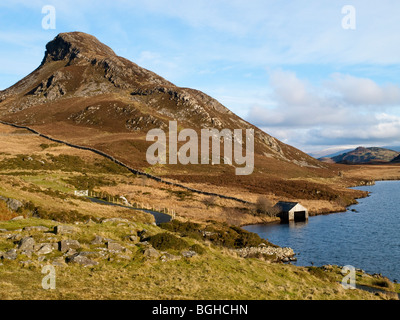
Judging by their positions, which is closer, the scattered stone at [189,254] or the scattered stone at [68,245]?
the scattered stone at [68,245]

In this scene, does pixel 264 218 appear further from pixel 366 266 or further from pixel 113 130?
pixel 113 130

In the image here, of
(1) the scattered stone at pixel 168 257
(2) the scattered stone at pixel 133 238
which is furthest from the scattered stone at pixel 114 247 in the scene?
(1) the scattered stone at pixel 168 257

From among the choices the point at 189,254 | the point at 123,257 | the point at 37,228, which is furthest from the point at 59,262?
the point at 189,254

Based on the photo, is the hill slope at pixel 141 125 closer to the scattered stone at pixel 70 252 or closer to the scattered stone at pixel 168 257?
the scattered stone at pixel 168 257

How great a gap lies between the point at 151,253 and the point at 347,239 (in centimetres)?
3577

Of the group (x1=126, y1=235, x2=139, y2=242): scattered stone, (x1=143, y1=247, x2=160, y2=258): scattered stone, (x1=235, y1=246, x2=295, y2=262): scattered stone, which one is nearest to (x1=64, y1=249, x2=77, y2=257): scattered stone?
(x1=143, y1=247, x2=160, y2=258): scattered stone

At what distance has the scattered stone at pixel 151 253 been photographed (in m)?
19.9

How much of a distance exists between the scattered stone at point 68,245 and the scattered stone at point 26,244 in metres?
1.61

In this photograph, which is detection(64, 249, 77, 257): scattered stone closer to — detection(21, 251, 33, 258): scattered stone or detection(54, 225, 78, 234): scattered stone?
detection(21, 251, 33, 258): scattered stone

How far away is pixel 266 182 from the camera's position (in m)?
100

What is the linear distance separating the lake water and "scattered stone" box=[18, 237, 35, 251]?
27362 millimetres

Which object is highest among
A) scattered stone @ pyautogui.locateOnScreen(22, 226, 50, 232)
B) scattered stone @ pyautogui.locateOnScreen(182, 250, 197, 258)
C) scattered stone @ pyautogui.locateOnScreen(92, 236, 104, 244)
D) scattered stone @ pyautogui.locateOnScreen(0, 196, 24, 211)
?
scattered stone @ pyautogui.locateOnScreen(0, 196, 24, 211)

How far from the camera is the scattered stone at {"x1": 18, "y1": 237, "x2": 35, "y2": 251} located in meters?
18.0

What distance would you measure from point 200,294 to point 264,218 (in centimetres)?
4729
